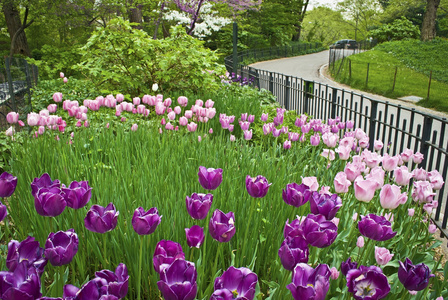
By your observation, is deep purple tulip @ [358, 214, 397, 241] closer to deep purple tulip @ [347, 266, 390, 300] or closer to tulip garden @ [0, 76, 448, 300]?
tulip garden @ [0, 76, 448, 300]

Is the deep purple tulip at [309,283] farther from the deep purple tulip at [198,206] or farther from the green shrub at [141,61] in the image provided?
the green shrub at [141,61]

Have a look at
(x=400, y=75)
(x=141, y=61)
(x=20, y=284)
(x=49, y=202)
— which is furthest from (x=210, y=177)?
(x=400, y=75)

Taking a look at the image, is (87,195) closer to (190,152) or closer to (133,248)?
(133,248)

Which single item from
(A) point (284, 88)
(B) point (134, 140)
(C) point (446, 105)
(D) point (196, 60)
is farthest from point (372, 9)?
(B) point (134, 140)

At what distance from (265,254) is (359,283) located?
1.04m

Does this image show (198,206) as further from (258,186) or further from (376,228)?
(376,228)

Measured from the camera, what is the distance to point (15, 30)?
57.0 ft

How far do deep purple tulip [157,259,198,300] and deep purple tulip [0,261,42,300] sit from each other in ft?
1.12

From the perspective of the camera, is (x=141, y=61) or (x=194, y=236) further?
(x=141, y=61)

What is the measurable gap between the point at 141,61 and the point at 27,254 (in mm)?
6526

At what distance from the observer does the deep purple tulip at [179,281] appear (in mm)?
1015

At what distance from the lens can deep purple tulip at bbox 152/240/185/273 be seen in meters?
1.13

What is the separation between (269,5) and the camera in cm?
3778

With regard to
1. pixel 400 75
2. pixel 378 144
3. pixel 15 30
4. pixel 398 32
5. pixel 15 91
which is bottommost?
pixel 400 75
